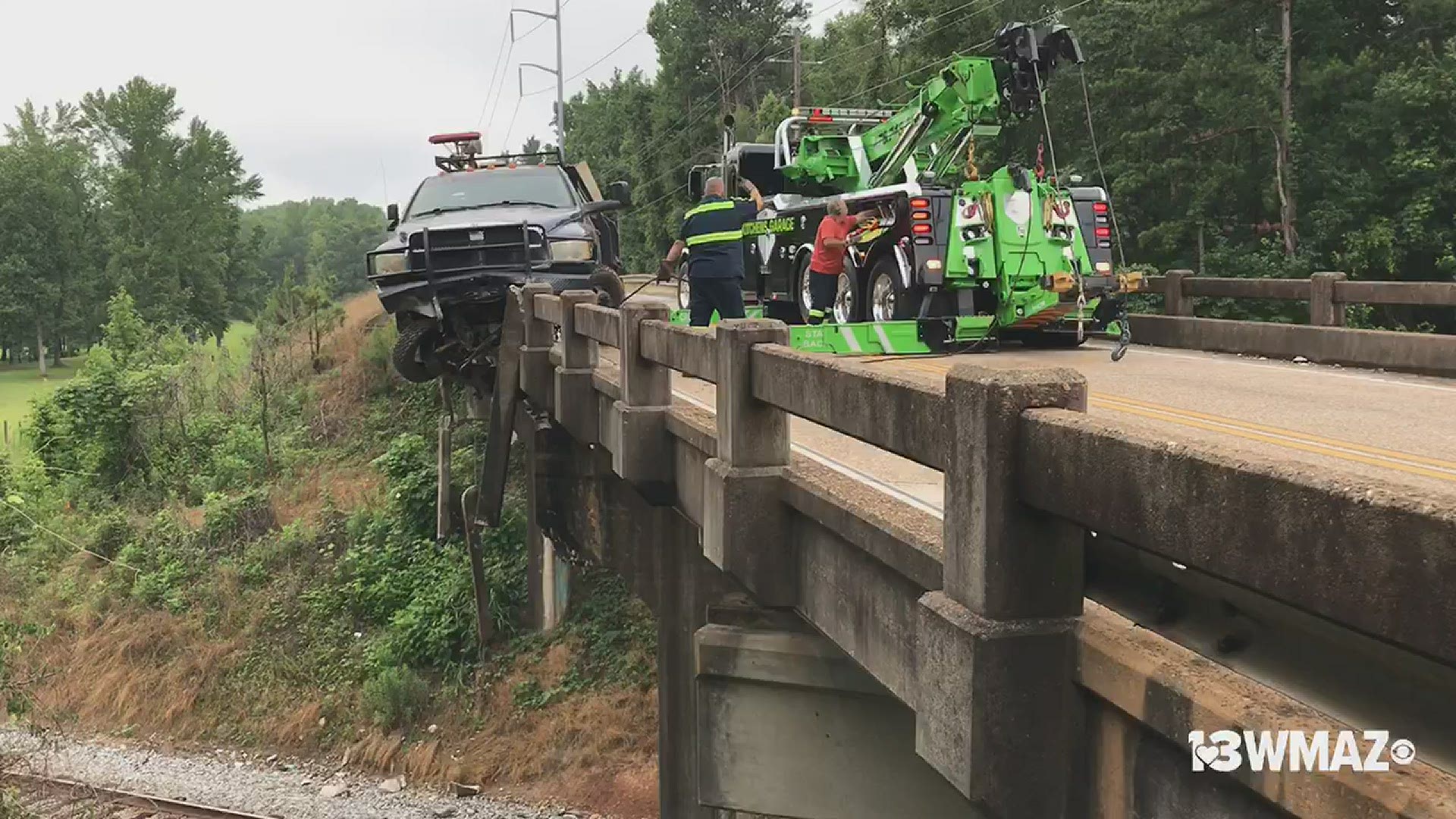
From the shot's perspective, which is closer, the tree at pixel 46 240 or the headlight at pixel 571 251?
the headlight at pixel 571 251

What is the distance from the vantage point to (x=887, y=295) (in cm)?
1180

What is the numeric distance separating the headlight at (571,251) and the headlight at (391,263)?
143cm

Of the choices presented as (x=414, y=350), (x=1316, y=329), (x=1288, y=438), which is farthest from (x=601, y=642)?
(x=1288, y=438)

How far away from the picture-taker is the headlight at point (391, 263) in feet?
36.0

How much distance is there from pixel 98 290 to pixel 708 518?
78.1m

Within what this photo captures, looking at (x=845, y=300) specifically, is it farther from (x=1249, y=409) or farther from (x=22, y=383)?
(x=22, y=383)

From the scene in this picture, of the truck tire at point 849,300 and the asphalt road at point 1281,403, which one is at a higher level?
the truck tire at point 849,300

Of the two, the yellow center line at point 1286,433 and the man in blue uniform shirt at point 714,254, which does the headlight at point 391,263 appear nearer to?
the man in blue uniform shirt at point 714,254

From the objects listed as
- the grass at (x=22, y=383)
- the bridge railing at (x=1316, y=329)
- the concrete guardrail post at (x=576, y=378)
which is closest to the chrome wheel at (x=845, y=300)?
the bridge railing at (x=1316, y=329)

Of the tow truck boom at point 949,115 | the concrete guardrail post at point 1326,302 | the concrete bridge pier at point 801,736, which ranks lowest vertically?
the concrete bridge pier at point 801,736

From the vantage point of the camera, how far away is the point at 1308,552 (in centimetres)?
184

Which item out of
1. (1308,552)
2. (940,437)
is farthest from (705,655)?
(1308,552)

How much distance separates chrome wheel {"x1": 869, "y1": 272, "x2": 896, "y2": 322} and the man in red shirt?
0.51 metres

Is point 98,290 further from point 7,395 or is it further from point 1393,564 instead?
point 1393,564
